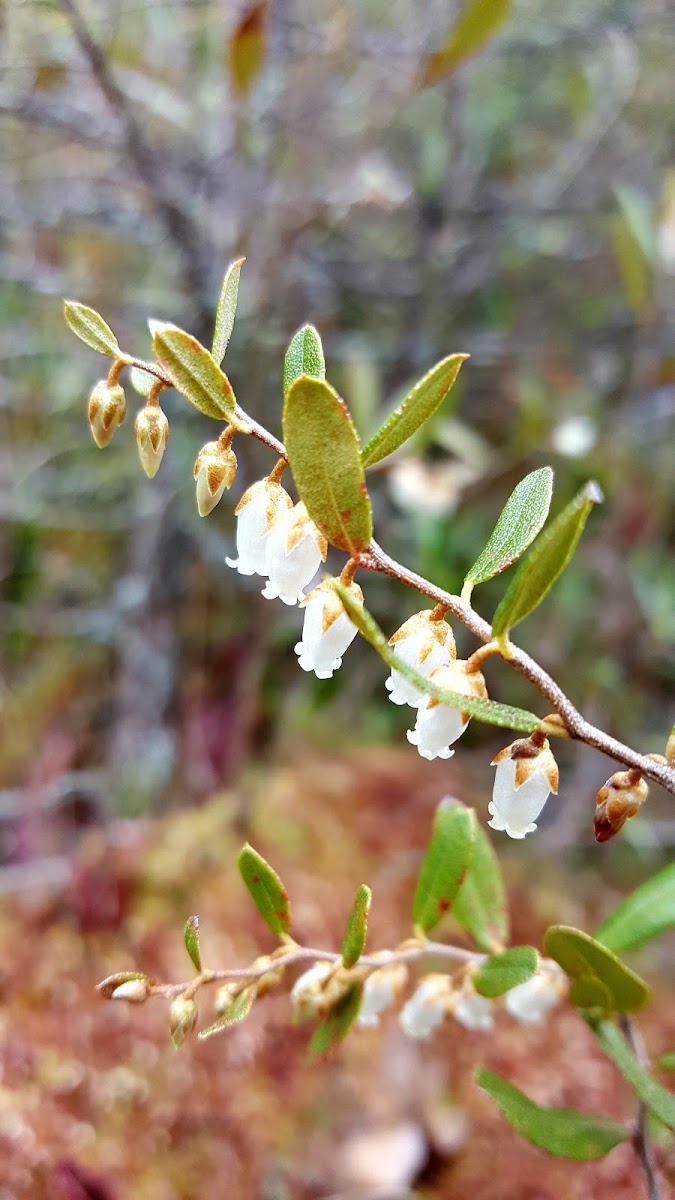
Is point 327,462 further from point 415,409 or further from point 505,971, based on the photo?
point 505,971

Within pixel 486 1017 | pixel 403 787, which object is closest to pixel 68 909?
pixel 403 787

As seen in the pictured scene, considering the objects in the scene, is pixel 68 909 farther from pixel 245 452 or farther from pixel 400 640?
pixel 400 640

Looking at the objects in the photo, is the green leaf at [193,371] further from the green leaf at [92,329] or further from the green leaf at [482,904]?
the green leaf at [482,904]

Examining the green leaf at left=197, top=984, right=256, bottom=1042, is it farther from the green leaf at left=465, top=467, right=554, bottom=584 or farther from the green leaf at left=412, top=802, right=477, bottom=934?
the green leaf at left=465, top=467, right=554, bottom=584

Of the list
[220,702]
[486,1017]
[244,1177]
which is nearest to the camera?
[486,1017]

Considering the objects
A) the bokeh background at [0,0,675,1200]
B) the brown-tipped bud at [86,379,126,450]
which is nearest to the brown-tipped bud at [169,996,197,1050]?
the brown-tipped bud at [86,379,126,450]

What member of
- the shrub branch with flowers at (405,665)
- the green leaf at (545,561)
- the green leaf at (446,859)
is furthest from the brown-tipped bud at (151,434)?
the green leaf at (446,859)
